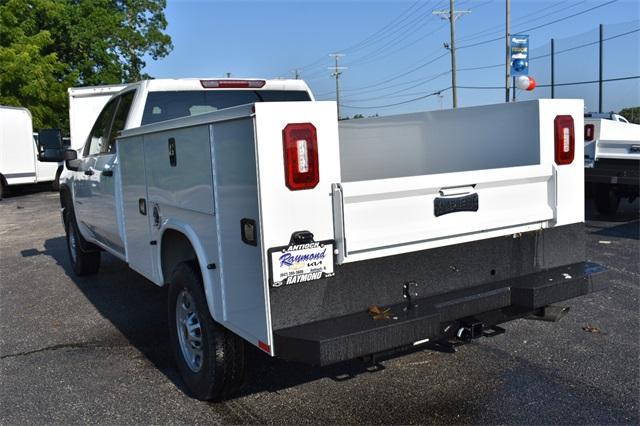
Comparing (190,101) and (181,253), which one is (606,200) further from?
(181,253)

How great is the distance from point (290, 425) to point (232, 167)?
4.99 feet

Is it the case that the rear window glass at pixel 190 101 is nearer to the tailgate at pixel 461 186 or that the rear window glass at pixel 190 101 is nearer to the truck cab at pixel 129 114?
the truck cab at pixel 129 114

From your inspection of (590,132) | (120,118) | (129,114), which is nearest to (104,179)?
(120,118)

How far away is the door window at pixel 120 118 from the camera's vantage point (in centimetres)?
554

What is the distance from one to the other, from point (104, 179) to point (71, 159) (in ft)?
4.09

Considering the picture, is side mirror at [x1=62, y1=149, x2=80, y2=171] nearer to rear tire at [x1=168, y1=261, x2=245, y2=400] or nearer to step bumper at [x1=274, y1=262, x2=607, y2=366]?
rear tire at [x1=168, y1=261, x2=245, y2=400]

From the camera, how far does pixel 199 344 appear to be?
153 inches

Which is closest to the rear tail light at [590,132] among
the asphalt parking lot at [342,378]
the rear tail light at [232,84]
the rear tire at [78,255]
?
the asphalt parking lot at [342,378]

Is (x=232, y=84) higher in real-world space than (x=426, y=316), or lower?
higher

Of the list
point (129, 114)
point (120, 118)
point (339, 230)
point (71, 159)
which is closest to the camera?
point (339, 230)

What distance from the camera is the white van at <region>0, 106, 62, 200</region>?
1983 centimetres

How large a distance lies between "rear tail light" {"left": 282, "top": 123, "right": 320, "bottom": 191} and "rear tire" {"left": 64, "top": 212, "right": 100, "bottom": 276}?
510cm

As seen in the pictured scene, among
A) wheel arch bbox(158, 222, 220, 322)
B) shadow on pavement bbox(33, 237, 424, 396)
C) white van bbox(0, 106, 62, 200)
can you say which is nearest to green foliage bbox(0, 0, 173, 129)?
white van bbox(0, 106, 62, 200)

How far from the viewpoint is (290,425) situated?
351cm
